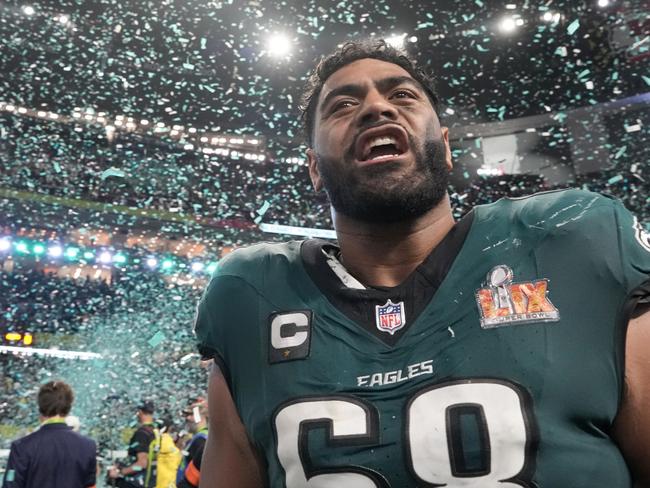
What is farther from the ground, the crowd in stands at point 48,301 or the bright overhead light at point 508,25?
the bright overhead light at point 508,25

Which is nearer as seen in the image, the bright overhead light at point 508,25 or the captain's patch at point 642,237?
the captain's patch at point 642,237

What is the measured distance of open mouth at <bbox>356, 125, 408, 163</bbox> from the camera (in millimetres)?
1105

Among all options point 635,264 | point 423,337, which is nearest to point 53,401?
point 423,337

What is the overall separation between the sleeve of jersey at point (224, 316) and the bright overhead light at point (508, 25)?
16464mm

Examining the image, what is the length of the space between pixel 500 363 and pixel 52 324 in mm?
15414

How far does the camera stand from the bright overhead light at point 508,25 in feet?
51.4

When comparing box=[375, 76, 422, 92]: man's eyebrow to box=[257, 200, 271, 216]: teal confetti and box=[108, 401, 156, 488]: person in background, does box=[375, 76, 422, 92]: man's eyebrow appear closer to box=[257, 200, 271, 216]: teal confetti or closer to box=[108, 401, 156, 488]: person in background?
box=[108, 401, 156, 488]: person in background

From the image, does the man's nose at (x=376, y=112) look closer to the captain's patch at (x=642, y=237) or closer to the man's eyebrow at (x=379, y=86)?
the man's eyebrow at (x=379, y=86)

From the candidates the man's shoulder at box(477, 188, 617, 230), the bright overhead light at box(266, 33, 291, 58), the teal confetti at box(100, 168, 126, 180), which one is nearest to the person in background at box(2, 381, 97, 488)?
the man's shoulder at box(477, 188, 617, 230)

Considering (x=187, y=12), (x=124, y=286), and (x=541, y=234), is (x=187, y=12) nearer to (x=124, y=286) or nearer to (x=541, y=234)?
(x=124, y=286)

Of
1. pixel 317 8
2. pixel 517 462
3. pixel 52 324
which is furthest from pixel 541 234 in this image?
pixel 52 324

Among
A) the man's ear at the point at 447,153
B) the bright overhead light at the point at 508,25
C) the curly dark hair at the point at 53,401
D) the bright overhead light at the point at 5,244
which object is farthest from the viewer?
the bright overhead light at the point at 508,25

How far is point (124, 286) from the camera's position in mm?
16109

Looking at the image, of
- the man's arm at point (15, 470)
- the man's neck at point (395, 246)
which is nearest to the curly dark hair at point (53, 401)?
the man's arm at point (15, 470)
